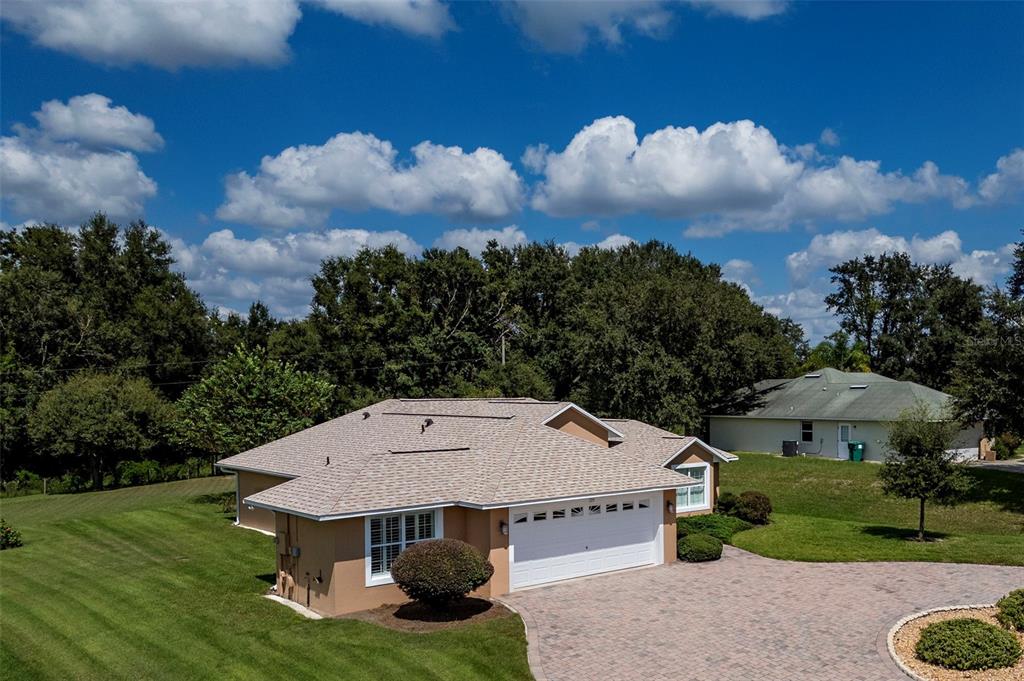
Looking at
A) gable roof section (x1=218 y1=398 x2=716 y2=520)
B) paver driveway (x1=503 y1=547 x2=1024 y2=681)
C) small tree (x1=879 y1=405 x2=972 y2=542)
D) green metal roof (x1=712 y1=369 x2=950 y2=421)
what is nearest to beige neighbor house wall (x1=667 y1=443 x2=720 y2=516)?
gable roof section (x1=218 y1=398 x2=716 y2=520)

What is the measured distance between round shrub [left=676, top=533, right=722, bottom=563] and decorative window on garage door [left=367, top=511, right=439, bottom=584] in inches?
304

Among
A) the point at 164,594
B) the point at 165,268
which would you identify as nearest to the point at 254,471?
the point at 164,594

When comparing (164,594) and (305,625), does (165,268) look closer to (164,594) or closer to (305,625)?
(164,594)

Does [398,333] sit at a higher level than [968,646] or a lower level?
higher

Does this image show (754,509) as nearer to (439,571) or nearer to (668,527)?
(668,527)

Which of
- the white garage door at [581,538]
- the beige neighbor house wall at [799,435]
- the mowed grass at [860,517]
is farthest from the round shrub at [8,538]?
the beige neighbor house wall at [799,435]

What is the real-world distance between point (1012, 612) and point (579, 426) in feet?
48.0

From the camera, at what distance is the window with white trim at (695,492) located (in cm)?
2889

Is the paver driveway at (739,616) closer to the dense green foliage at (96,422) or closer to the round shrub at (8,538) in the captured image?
the round shrub at (8,538)

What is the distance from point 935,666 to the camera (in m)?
13.4

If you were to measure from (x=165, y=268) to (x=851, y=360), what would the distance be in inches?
2187

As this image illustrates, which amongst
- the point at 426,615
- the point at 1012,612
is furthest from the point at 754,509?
the point at 426,615

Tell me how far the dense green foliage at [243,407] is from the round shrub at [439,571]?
17391 mm

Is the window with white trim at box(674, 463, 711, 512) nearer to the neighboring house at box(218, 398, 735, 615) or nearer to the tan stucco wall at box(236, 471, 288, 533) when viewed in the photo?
the neighboring house at box(218, 398, 735, 615)
